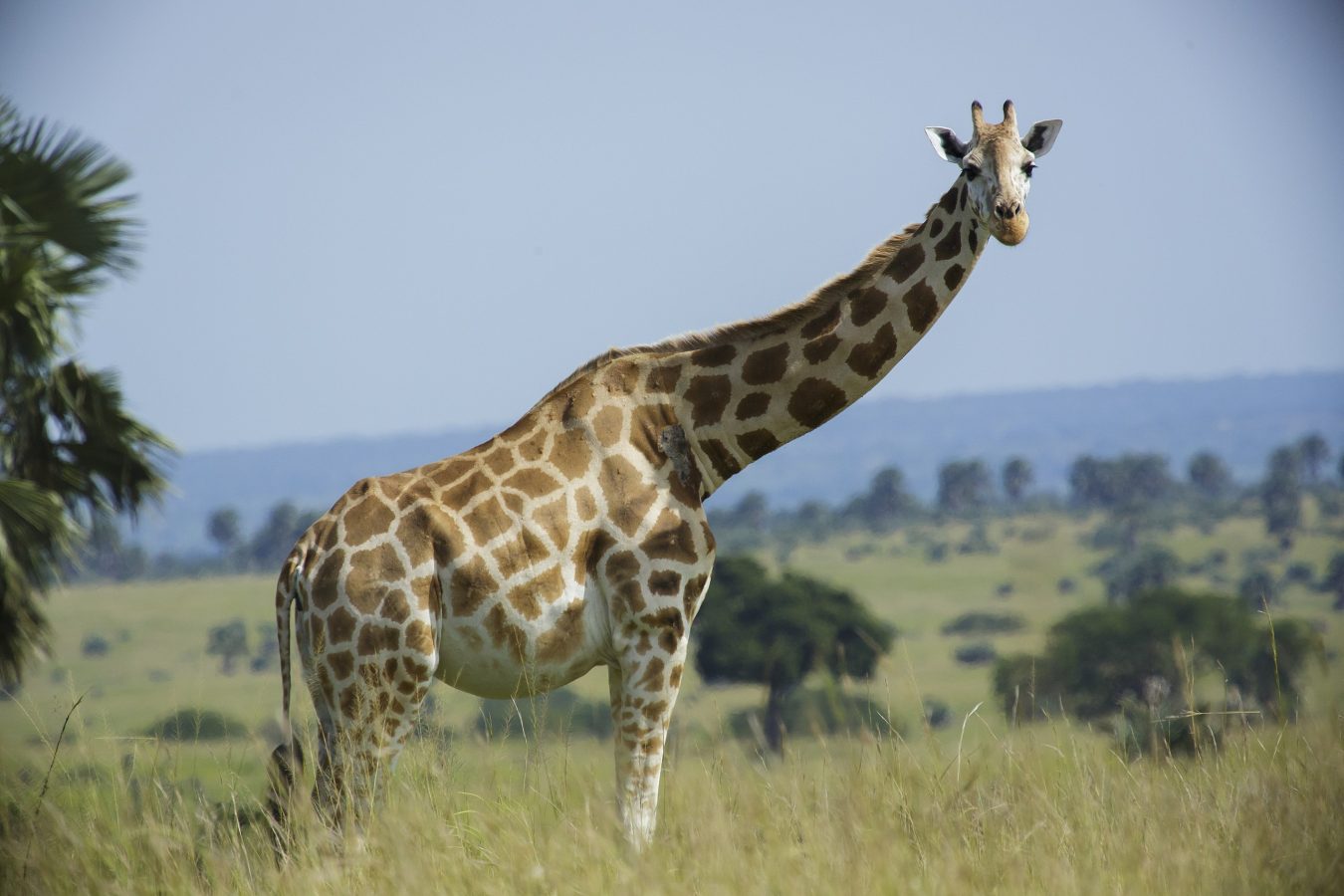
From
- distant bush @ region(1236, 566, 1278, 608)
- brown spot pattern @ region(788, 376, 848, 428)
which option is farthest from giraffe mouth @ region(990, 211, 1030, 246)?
distant bush @ region(1236, 566, 1278, 608)

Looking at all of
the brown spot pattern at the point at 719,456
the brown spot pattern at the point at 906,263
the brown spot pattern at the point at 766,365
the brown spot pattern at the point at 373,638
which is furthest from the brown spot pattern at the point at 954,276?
the brown spot pattern at the point at 373,638

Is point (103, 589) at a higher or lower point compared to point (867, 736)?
lower

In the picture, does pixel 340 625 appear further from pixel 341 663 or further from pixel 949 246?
pixel 949 246

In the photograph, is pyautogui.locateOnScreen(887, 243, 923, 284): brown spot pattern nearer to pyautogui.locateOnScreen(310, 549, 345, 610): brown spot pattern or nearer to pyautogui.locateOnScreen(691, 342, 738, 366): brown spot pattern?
pyautogui.locateOnScreen(691, 342, 738, 366): brown spot pattern

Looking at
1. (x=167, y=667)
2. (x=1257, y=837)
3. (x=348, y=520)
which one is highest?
(x=348, y=520)

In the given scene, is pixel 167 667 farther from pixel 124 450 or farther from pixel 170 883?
pixel 170 883

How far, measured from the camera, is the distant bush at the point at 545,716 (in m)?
7.09

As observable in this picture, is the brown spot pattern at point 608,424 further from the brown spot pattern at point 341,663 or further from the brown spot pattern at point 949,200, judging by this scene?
the brown spot pattern at point 949,200

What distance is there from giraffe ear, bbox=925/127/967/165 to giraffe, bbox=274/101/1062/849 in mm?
10

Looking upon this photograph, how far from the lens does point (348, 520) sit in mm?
7207

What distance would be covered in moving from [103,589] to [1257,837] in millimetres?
150623

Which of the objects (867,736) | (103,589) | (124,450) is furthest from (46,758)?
(103,589)

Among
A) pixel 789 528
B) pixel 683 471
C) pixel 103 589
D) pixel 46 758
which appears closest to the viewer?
pixel 683 471

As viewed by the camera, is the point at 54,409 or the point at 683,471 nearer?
the point at 683,471
